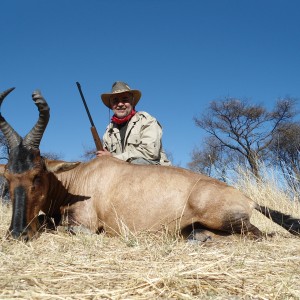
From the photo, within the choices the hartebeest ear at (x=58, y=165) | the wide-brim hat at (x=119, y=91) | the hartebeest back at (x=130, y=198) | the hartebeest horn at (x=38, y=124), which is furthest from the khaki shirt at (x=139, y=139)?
the hartebeest horn at (x=38, y=124)

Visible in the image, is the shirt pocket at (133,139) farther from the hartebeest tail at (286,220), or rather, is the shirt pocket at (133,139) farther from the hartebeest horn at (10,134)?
the hartebeest tail at (286,220)

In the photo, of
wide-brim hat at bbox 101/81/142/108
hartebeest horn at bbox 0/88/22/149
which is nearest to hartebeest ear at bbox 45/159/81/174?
hartebeest horn at bbox 0/88/22/149

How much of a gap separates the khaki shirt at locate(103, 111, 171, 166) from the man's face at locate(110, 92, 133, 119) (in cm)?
21

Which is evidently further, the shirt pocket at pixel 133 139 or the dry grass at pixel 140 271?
the shirt pocket at pixel 133 139

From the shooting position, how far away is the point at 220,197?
4527mm

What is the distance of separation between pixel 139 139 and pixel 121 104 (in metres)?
0.82

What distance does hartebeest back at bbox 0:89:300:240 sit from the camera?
4.41m

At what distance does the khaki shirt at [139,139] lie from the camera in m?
6.07

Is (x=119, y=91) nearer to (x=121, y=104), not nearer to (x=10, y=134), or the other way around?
(x=121, y=104)

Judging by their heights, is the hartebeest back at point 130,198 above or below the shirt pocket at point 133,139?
below

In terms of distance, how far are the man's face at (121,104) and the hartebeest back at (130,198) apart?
2038mm

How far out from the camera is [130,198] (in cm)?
464

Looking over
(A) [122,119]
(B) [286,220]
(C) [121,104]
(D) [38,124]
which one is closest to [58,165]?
(D) [38,124]

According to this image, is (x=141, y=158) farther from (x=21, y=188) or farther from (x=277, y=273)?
(x=277, y=273)
